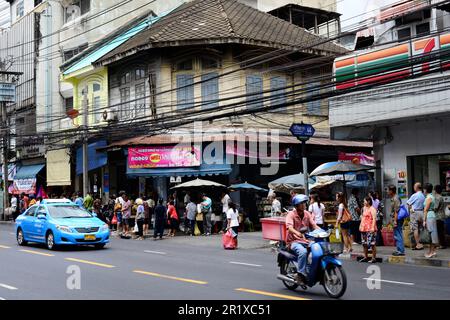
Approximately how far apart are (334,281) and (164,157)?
19296mm

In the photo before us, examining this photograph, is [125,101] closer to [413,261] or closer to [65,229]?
[65,229]

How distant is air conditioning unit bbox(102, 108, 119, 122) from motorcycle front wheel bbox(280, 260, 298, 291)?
21982mm

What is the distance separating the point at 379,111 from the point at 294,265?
31.6ft

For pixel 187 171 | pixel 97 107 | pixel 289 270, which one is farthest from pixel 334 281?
pixel 97 107

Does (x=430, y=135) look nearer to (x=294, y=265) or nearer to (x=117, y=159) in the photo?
(x=294, y=265)

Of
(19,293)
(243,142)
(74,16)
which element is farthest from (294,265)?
(74,16)

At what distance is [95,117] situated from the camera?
33.7 meters

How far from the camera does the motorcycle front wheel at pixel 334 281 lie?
950 cm

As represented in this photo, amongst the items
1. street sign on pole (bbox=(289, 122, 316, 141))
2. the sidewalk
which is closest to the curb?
the sidewalk

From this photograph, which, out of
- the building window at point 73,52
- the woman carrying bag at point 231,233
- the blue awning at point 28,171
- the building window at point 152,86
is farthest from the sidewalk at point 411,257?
the blue awning at point 28,171

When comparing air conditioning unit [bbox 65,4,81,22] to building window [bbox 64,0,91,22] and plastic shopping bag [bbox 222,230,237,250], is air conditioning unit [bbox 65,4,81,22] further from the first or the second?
plastic shopping bag [bbox 222,230,237,250]

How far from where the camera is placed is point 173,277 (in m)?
12.4

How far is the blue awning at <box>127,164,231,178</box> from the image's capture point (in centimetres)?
2777

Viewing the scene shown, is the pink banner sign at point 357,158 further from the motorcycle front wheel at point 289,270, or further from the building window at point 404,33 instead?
the motorcycle front wheel at point 289,270
